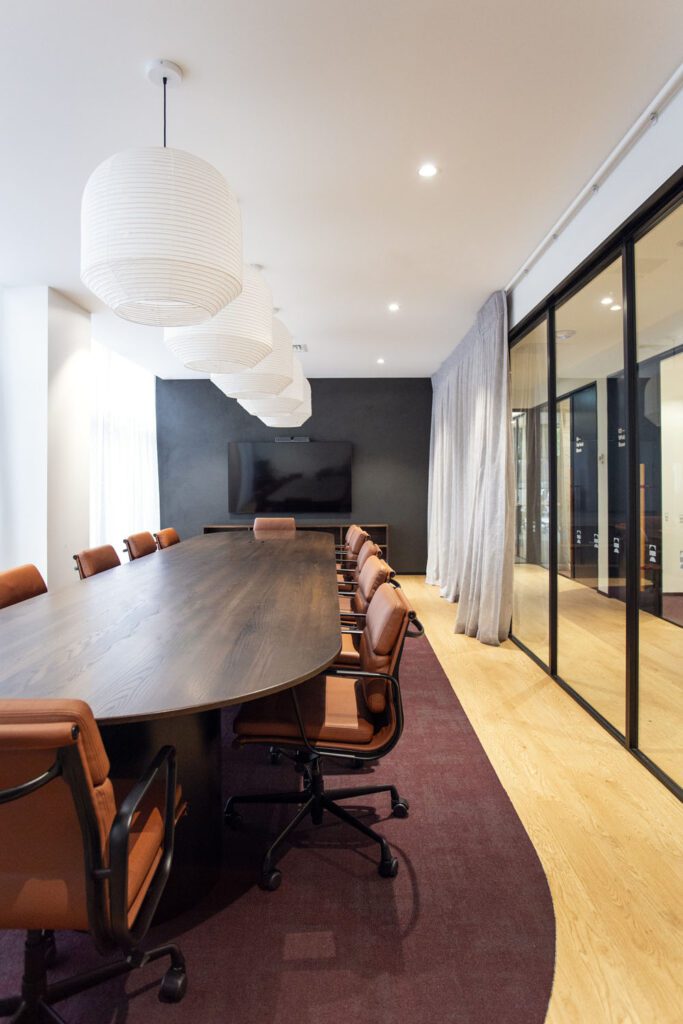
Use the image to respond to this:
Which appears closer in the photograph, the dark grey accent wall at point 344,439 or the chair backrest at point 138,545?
the chair backrest at point 138,545

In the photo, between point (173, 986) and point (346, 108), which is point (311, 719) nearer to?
point (173, 986)

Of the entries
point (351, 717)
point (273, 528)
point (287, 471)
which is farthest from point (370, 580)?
point (287, 471)

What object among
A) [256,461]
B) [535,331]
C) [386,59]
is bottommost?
[256,461]

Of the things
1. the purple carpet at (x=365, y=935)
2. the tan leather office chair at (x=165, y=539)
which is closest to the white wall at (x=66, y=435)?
the tan leather office chair at (x=165, y=539)

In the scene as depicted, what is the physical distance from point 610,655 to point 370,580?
1469mm

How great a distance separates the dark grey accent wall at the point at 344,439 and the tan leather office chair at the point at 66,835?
7011 millimetres

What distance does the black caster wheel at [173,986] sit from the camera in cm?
134

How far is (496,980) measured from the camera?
140cm

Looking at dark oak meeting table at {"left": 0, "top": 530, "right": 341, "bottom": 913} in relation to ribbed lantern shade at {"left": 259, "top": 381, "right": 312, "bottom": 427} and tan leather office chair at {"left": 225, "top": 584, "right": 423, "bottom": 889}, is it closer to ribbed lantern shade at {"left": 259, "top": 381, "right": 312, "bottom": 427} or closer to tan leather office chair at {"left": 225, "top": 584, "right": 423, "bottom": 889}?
tan leather office chair at {"left": 225, "top": 584, "right": 423, "bottom": 889}

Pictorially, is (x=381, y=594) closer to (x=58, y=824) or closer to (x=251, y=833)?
(x=251, y=833)

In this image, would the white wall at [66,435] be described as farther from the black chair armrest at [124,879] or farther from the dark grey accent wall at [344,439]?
the black chair armrest at [124,879]

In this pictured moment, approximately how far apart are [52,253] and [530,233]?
3140 millimetres

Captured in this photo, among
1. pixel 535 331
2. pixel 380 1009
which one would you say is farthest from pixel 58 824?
pixel 535 331

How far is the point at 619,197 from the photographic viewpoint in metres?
2.57
